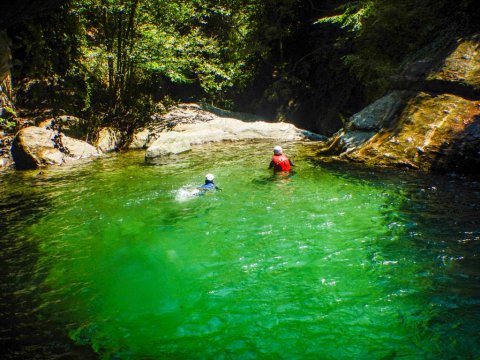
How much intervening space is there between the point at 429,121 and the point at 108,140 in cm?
1534

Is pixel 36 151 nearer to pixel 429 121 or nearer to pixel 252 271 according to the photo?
pixel 252 271

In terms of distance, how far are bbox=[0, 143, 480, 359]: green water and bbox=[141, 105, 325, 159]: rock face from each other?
8160mm

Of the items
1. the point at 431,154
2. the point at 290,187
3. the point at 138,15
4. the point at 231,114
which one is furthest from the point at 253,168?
the point at 138,15

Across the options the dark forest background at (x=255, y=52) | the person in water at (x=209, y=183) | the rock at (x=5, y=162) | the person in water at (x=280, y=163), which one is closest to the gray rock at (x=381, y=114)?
the dark forest background at (x=255, y=52)

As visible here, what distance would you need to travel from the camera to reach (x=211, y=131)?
809 inches

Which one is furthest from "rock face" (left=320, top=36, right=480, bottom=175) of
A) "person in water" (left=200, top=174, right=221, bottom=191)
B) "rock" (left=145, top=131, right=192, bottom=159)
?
"rock" (left=145, top=131, right=192, bottom=159)

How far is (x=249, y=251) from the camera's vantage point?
22.8 feet

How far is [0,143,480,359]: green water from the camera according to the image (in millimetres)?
4523

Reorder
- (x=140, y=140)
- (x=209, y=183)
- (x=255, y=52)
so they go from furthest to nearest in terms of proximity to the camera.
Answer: (x=255, y=52)
(x=140, y=140)
(x=209, y=183)

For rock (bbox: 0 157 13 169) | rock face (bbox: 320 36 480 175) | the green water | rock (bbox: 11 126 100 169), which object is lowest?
the green water

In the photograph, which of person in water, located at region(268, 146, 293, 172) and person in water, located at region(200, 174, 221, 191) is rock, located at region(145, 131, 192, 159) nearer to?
person in water, located at region(200, 174, 221, 191)

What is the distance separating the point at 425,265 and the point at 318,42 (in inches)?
812

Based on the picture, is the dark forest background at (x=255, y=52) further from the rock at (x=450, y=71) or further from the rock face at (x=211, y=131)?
the rock face at (x=211, y=131)

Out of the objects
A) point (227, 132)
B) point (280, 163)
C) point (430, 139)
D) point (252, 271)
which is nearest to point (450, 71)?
point (430, 139)
